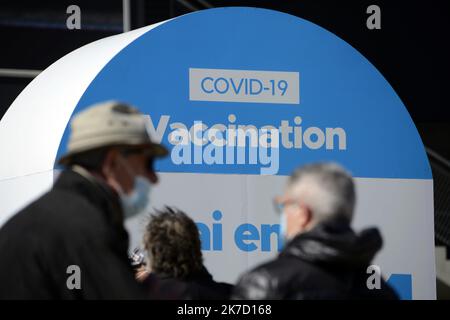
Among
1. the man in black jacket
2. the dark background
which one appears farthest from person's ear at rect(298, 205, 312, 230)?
the dark background

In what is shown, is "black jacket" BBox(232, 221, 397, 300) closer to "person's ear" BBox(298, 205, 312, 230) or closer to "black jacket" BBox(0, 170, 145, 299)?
"person's ear" BBox(298, 205, 312, 230)

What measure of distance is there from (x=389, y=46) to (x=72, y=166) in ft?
44.7

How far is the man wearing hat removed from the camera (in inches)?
132

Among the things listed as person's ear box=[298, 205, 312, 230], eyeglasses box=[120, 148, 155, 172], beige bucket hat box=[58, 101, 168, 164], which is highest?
beige bucket hat box=[58, 101, 168, 164]

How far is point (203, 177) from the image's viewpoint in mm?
7961

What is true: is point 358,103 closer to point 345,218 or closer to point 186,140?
point 186,140

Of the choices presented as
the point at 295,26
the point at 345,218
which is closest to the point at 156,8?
the point at 295,26

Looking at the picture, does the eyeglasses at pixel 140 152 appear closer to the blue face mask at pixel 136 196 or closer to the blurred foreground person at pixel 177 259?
the blue face mask at pixel 136 196

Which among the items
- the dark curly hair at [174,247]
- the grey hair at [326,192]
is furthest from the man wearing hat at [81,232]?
the dark curly hair at [174,247]

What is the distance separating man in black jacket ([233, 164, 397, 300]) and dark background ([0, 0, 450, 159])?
8.12 meters

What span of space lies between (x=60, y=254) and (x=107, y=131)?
449 mm

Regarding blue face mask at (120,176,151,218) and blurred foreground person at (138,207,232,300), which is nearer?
blue face mask at (120,176,151,218)

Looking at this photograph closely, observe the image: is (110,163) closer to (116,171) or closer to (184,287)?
(116,171)

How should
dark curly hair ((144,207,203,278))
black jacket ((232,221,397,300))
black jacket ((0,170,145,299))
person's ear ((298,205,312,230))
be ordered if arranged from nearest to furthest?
black jacket ((0,170,145,299)), black jacket ((232,221,397,300)), person's ear ((298,205,312,230)), dark curly hair ((144,207,203,278))
